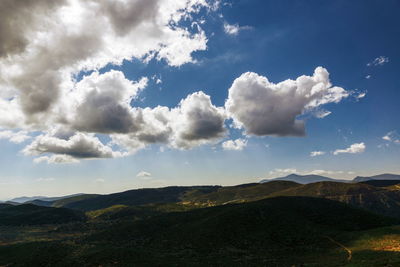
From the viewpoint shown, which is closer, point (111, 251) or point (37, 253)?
point (111, 251)

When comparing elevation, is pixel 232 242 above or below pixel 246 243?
above

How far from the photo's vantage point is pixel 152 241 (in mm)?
101000

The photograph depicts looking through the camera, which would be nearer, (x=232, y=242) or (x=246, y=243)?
(x=246, y=243)

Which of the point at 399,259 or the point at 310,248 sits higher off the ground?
the point at 399,259

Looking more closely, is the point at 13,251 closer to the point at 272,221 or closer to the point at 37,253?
the point at 37,253

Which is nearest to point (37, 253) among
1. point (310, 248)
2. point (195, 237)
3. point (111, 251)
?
point (111, 251)

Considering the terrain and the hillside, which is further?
the hillside

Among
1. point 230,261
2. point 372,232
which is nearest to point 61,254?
point 230,261

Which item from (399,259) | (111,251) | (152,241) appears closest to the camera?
(399,259)

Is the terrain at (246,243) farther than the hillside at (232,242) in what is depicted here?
No

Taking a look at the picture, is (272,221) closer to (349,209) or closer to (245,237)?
(245,237)

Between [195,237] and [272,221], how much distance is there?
120ft

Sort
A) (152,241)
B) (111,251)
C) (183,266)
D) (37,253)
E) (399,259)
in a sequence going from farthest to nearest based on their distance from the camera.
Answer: (152,241) → (37,253) → (111,251) → (183,266) → (399,259)

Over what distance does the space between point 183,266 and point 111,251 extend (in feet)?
92.3
